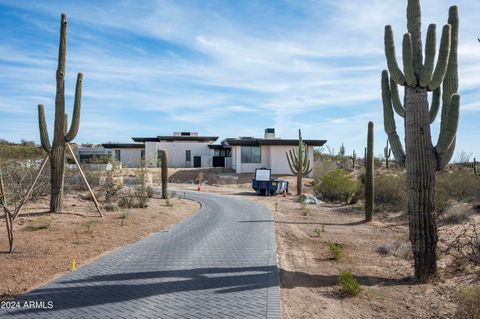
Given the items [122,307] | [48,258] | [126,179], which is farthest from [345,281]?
[126,179]

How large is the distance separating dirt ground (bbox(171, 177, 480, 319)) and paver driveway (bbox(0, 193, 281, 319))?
1.66 ft

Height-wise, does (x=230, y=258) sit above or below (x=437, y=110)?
below

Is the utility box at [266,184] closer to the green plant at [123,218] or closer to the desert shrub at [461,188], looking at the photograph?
the desert shrub at [461,188]

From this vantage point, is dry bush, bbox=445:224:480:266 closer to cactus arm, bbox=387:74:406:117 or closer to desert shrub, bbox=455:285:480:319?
desert shrub, bbox=455:285:480:319

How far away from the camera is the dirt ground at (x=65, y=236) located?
796 cm

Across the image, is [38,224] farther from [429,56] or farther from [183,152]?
[183,152]

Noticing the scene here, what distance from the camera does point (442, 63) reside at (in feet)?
27.0

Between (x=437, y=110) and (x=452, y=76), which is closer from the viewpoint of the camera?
(x=452, y=76)

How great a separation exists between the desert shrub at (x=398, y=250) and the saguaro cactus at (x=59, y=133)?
11382mm

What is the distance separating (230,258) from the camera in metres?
9.49

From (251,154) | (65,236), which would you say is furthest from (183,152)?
(65,236)

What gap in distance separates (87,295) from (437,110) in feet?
26.8

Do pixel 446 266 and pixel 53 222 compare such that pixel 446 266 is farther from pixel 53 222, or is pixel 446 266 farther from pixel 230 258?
pixel 53 222

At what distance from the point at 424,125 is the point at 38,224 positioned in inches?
438
